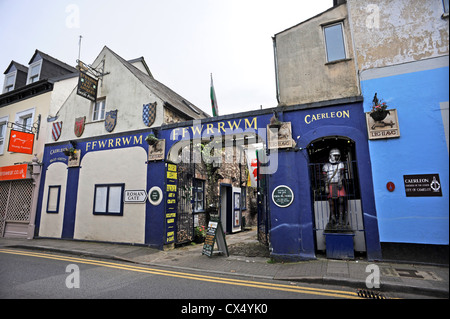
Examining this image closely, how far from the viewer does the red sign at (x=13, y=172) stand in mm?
12744

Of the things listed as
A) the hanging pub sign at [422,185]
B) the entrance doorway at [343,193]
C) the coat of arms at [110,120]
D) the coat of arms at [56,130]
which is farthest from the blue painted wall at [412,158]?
the coat of arms at [56,130]

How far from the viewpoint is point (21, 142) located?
12.6 metres

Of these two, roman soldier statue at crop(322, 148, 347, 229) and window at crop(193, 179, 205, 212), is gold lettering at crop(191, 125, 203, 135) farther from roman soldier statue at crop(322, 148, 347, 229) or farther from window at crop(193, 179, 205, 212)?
roman soldier statue at crop(322, 148, 347, 229)

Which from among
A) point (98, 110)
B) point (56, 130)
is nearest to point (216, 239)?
point (98, 110)

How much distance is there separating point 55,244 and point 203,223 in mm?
6173

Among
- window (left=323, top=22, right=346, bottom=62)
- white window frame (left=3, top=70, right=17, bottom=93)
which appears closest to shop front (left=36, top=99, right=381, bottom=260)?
window (left=323, top=22, right=346, bottom=62)

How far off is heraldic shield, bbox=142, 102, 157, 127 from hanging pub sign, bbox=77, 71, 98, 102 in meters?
3.14

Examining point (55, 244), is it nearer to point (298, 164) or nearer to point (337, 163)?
point (298, 164)

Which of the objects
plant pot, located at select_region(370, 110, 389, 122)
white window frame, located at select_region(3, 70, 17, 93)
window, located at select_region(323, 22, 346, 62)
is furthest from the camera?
white window frame, located at select_region(3, 70, 17, 93)

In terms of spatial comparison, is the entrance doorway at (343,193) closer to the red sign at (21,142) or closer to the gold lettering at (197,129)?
the gold lettering at (197,129)

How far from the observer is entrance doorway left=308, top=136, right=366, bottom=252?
712 cm

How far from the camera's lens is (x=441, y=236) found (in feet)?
18.8

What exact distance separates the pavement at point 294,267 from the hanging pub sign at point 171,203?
0.61 metres

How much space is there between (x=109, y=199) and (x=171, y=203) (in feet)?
9.64
